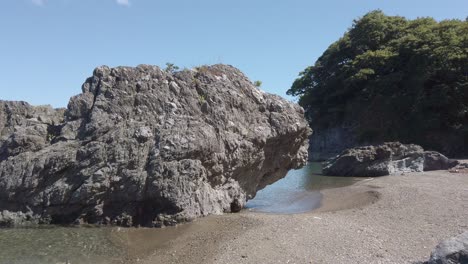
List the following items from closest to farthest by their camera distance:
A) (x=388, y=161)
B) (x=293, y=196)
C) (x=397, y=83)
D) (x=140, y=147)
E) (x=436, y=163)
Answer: (x=140, y=147) < (x=293, y=196) < (x=388, y=161) < (x=436, y=163) < (x=397, y=83)

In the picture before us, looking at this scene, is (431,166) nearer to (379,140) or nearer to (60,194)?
(379,140)

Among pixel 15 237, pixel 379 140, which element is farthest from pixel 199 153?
pixel 379 140

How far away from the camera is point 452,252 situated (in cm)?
734

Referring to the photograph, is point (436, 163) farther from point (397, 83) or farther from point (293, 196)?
point (397, 83)

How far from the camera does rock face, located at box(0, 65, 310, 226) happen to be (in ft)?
45.9

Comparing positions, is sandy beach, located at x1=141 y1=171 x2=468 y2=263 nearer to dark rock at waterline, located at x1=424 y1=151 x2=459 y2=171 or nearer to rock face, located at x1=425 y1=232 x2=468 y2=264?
rock face, located at x1=425 y1=232 x2=468 y2=264

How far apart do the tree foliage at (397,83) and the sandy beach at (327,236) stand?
38.0 meters

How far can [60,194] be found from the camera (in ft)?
45.5

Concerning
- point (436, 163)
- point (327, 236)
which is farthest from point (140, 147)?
point (436, 163)

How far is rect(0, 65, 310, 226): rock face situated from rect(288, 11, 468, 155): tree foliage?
3953cm

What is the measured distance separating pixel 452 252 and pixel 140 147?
1011cm

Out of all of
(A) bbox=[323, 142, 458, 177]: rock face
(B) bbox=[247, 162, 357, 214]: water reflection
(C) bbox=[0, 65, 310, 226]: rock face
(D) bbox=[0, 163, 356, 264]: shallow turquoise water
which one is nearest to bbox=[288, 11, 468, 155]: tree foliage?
(A) bbox=[323, 142, 458, 177]: rock face

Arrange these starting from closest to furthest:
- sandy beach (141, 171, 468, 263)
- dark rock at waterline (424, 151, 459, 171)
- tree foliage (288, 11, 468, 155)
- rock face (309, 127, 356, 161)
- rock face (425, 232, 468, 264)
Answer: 1. rock face (425, 232, 468, 264)
2. sandy beach (141, 171, 468, 263)
3. dark rock at waterline (424, 151, 459, 171)
4. tree foliage (288, 11, 468, 155)
5. rock face (309, 127, 356, 161)

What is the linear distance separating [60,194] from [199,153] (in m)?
4.82
